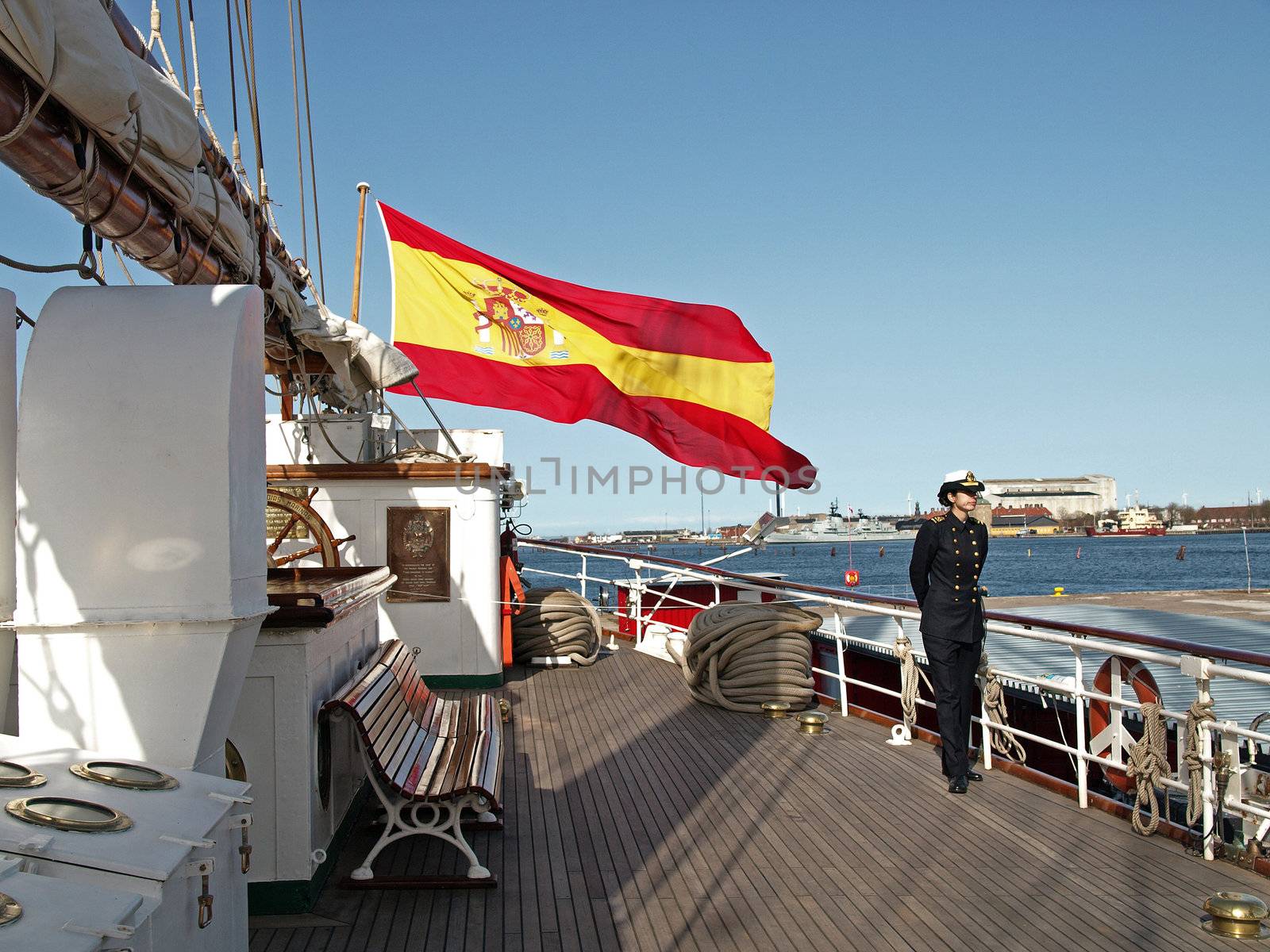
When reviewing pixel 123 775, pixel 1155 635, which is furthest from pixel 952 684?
pixel 1155 635

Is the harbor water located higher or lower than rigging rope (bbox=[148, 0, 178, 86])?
lower

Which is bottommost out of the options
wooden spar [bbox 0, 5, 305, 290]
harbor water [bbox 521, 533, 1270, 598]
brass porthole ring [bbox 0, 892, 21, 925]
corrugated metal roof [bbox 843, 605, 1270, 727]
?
harbor water [bbox 521, 533, 1270, 598]

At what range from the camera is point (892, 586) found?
189 ft

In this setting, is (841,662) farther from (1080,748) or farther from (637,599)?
(637,599)

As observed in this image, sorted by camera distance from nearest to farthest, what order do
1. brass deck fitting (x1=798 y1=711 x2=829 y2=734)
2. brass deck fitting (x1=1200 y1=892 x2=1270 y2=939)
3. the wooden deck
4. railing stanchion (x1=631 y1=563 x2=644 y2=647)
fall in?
brass deck fitting (x1=1200 y1=892 x2=1270 y2=939), the wooden deck, brass deck fitting (x1=798 y1=711 x2=829 y2=734), railing stanchion (x1=631 y1=563 x2=644 y2=647)

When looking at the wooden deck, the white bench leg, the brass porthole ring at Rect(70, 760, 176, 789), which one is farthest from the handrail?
the brass porthole ring at Rect(70, 760, 176, 789)

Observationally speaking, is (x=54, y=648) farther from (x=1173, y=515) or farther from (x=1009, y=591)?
(x=1173, y=515)

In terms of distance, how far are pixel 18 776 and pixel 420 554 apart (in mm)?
5806

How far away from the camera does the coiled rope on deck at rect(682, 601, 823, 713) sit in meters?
7.04

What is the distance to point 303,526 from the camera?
759 centimetres

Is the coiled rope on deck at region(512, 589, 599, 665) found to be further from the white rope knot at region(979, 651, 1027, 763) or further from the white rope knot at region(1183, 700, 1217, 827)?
the white rope knot at region(1183, 700, 1217, 827)

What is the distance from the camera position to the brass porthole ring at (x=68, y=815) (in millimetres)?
2014

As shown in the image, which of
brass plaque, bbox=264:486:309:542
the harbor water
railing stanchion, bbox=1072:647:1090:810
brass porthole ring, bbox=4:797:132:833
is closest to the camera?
brass porthole ring, bbox=4:797:132:833

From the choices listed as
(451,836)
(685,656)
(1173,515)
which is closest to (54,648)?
(451,836)
